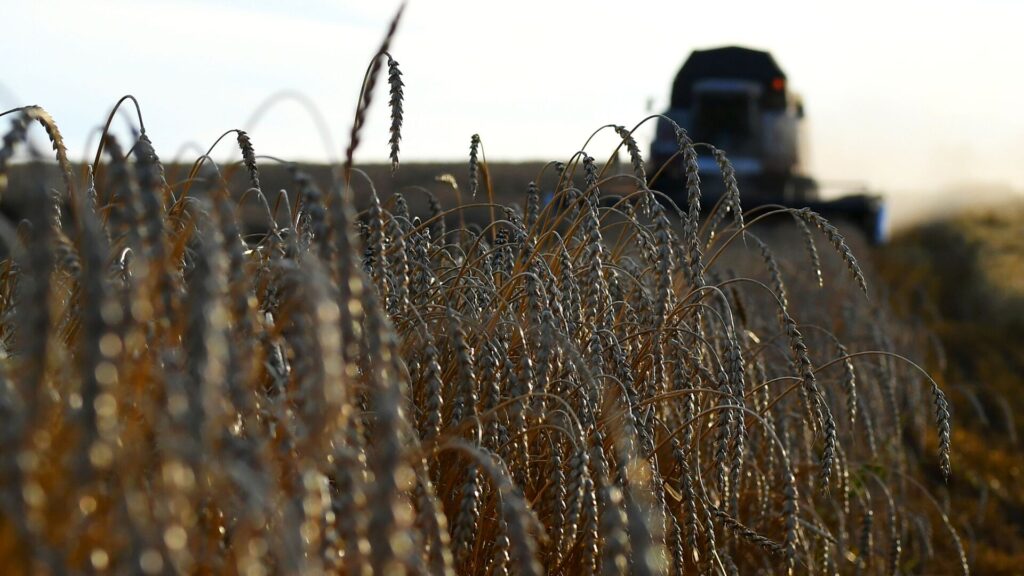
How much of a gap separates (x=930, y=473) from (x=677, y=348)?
4.14 metres

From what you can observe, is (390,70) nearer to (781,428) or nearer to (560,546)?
(560,546)

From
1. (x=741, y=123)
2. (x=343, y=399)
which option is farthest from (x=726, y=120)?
(x=343, y=399)

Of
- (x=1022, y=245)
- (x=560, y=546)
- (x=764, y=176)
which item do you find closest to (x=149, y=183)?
(x=560, y=546)

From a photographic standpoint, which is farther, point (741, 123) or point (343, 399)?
point (741, 123)

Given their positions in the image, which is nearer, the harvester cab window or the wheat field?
the wheat field

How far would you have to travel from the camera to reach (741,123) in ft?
54.9

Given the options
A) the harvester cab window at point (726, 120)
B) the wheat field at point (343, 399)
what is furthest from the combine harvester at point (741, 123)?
the wheat field at point (343, 399)

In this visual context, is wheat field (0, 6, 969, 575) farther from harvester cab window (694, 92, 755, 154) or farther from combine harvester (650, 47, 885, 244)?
harvester cab window (694, 92, 755, 154)

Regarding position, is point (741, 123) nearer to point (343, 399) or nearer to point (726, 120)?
point (726, 120)

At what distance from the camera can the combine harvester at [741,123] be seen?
650 inches

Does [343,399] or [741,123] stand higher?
[741,123]

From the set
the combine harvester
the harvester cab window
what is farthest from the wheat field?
the harvester cab window

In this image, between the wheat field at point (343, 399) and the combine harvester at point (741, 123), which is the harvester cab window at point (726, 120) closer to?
the combine harvester at point (741, 123)

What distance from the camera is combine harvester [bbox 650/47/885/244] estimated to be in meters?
16.5
